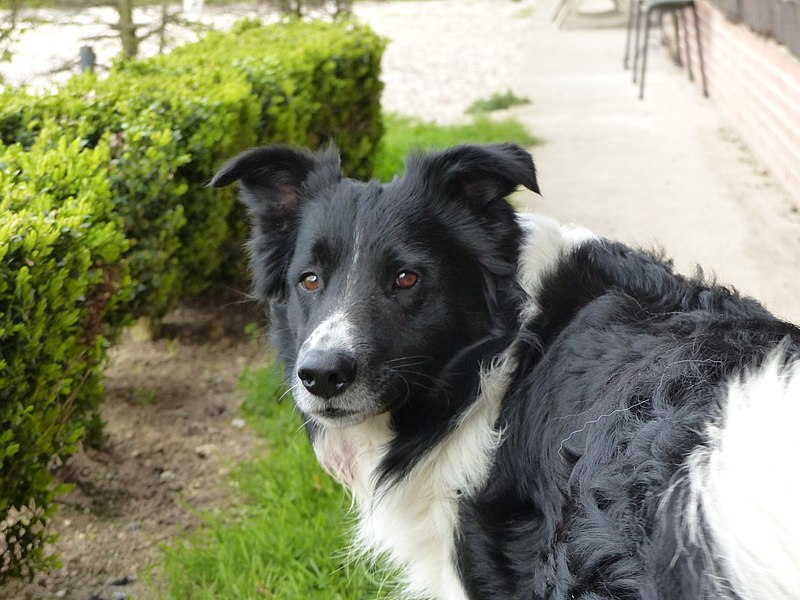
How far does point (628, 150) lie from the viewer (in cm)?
873

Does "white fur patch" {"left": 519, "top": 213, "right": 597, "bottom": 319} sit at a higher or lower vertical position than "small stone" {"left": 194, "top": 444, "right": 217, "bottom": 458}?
higher

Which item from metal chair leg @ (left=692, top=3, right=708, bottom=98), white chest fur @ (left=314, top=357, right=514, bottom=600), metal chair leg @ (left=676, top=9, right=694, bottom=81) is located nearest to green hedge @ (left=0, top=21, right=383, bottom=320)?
white chest fur @ (left=314, top=357, right=514, bottom=600)

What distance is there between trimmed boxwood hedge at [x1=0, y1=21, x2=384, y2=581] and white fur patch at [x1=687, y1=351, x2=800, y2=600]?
217 cm

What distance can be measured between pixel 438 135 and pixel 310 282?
717 centimetres

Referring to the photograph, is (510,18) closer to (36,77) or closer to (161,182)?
(36,77)

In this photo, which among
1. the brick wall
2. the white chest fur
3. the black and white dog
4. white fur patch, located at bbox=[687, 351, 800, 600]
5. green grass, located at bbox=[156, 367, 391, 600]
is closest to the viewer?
white fur patch, located at bbox=[687, 351, 800, 600]

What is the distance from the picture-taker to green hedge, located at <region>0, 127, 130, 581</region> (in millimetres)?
2998

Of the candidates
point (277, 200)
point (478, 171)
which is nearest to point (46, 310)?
point (277, 200)

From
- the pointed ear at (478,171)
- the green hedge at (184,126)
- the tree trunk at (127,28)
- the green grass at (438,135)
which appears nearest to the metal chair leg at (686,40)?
the green grass at (438,135)

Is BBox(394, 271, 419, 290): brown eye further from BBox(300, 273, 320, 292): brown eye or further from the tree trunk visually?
the tree trunk

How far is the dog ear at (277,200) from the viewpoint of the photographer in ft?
10.6

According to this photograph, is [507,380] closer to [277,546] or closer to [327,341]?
[327,341]

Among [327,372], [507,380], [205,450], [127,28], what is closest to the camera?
[327,372]

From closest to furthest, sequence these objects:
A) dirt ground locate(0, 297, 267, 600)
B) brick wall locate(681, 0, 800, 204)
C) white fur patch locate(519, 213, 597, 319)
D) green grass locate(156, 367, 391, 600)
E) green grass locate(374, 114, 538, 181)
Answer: white fur patch locate(519, 213, 597, 319)
green grass locate(156, 367, 391, 600)
dirt ground locate(0, 297, 267, 600)
brick wall locate(681, 0, 800, 204)
green grass locate(374, 114, 538, 181)
